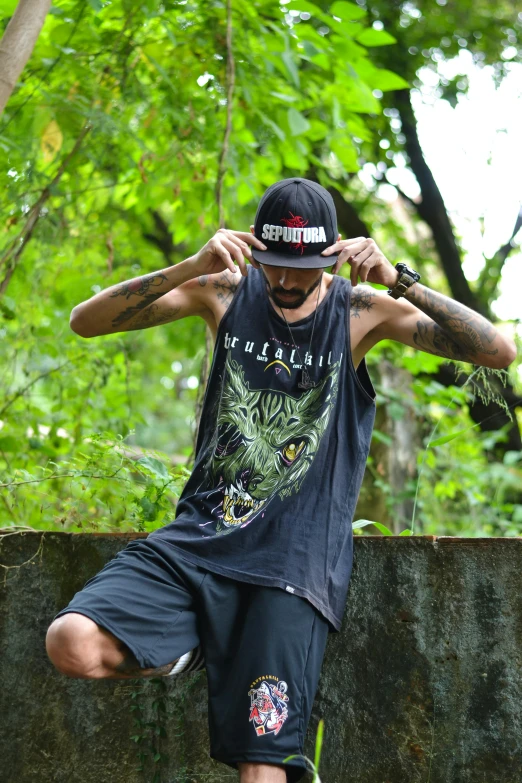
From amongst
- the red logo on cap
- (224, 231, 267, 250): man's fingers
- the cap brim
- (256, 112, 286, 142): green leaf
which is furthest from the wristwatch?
(256, 112, 286, 142): green leaf

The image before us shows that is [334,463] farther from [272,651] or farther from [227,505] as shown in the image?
[272,651]

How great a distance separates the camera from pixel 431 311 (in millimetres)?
2645

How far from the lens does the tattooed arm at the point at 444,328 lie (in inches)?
103

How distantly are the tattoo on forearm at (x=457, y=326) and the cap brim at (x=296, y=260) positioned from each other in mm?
321

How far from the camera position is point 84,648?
2.10 metres

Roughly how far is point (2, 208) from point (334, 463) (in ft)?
8.07

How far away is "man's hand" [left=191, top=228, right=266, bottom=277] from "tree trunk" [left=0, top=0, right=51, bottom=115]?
821 millimetres

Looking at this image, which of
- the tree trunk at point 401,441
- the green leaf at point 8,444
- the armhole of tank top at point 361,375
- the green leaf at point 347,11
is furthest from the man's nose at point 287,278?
the tree trunk at point 401,441

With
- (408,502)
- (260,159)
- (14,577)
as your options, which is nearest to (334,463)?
(14,577)

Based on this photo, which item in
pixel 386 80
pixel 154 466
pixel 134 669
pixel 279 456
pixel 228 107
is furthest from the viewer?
pixel 386 80

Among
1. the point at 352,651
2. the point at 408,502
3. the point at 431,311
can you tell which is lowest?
the point at 408,502

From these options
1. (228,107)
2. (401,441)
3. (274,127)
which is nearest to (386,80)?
(274,127)

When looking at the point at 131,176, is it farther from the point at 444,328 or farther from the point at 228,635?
the point at 228,635

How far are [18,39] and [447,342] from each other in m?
1.75
